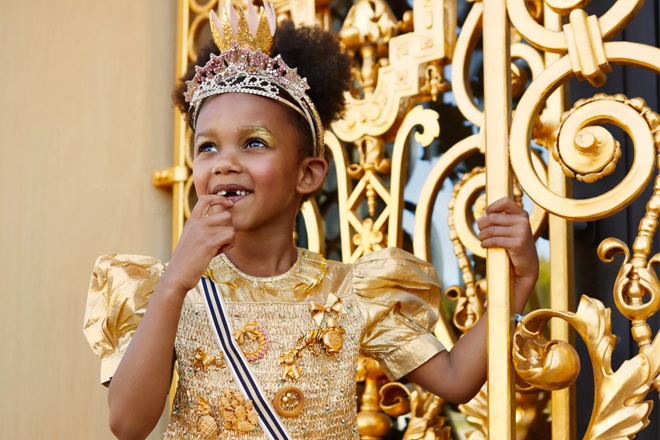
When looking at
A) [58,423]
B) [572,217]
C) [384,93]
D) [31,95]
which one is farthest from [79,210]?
[572,217]

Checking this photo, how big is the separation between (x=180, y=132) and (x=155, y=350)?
923 millimetres

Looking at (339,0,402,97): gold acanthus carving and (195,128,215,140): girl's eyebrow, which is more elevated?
(339,0,402,97): gold acanthus carving

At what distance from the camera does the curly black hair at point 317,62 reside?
149 centimetres

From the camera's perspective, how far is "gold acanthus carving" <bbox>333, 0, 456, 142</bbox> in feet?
5.43

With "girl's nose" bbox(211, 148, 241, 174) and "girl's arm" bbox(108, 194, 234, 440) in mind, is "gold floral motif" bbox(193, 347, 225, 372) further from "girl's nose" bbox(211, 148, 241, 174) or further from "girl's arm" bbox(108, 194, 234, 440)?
"girl's nose" bbox(211, 148, 241, 174)

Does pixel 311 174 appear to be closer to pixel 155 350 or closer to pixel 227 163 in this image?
pixel 227 163

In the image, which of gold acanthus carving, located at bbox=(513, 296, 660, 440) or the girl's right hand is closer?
gold acanthus carving, located at bbox=(513, 296, 660, 440)

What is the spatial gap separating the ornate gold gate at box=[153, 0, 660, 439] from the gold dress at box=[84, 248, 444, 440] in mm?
185

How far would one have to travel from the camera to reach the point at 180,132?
2002mm

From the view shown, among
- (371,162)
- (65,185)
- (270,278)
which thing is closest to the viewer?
(270,278)

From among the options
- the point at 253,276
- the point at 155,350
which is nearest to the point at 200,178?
the point at 253,276

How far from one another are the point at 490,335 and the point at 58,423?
113cm

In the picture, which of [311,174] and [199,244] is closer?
[199,244]

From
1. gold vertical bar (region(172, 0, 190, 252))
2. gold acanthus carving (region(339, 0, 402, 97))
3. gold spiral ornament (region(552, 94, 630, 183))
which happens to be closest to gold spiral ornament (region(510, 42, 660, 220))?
gold spiral ornament (region(552, 94, 630, 183))
